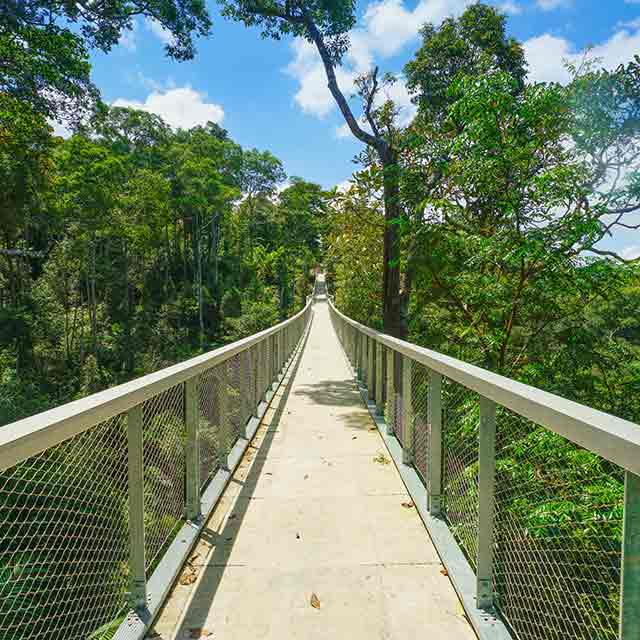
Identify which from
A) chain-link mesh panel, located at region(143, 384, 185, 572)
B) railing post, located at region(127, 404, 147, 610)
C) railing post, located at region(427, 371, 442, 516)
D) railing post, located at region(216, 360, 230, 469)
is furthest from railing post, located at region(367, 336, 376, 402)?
railing post, located at region(127, 404, 147, 610)

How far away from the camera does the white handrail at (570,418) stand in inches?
46.0

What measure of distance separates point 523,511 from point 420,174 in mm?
5467

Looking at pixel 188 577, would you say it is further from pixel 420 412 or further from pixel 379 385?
pixel 379 385

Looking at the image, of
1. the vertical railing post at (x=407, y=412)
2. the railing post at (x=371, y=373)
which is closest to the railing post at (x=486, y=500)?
the vertical railing post at (x=407, y=412)

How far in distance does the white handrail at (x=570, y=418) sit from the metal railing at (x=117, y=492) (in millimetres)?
1504

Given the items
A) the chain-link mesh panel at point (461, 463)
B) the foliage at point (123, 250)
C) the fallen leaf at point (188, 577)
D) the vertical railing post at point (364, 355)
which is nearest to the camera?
the fallen leaf at point (188, 577)

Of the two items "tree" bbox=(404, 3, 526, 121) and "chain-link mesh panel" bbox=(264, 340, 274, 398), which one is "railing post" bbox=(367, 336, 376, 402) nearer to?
"chain-link mesh panel" bbox=(264, 340, 274, 398)

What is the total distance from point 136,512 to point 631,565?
1.84 metres

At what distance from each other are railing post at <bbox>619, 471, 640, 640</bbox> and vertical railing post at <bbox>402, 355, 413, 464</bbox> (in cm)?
255

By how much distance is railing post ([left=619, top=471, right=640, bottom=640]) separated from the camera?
1171 mm

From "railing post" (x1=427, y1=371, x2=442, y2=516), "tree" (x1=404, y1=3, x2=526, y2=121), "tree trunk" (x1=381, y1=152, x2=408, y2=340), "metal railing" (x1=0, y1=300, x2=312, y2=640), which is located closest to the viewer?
"metal railing" (x1=0, y1=300, x2=312, y2=640)

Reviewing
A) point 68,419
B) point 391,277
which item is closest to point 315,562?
point 68,419

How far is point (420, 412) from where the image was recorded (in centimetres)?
362

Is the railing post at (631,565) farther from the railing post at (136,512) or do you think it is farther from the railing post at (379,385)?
the railing post at (379,385)
